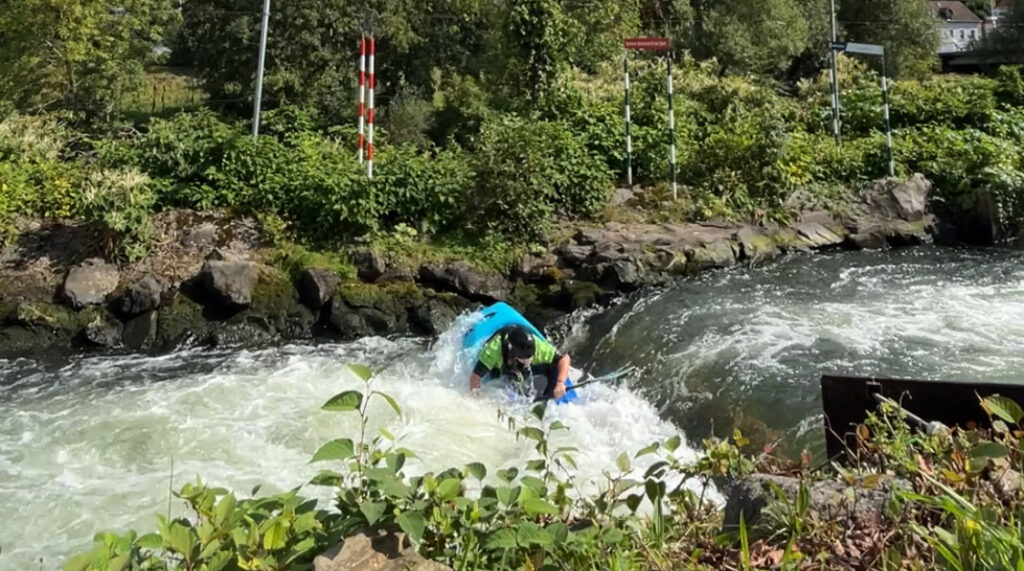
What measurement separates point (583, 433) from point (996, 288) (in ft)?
17.6

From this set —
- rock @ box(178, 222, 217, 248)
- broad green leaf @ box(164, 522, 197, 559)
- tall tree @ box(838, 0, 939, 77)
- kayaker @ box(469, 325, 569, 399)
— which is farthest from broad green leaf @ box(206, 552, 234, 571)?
tall tree @ box(838, 0, 939, 77)

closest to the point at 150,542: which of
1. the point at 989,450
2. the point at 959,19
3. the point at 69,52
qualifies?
the point at 989,450

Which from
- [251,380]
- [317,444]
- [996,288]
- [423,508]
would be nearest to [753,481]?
[423,508]

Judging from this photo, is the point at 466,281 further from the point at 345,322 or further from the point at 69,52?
the point at 69,52

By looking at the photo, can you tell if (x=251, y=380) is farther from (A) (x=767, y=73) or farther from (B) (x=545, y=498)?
(A) (x=767, y=73)

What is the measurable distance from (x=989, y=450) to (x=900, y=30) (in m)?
25.4

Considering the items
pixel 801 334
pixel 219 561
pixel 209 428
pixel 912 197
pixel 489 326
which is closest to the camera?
pixel 219 561

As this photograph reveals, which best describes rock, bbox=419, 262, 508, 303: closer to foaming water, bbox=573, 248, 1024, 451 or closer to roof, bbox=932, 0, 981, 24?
foaming water, bbox=573, 248, 1024, 451

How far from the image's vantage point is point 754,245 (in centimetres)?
1023

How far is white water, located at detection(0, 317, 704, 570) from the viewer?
5.12 metres

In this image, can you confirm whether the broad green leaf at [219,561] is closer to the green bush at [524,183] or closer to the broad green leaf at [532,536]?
the broad green leaf at [532,536]

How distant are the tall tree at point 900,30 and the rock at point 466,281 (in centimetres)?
1865

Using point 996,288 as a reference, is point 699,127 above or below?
above

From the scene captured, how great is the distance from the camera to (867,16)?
82.8ft
